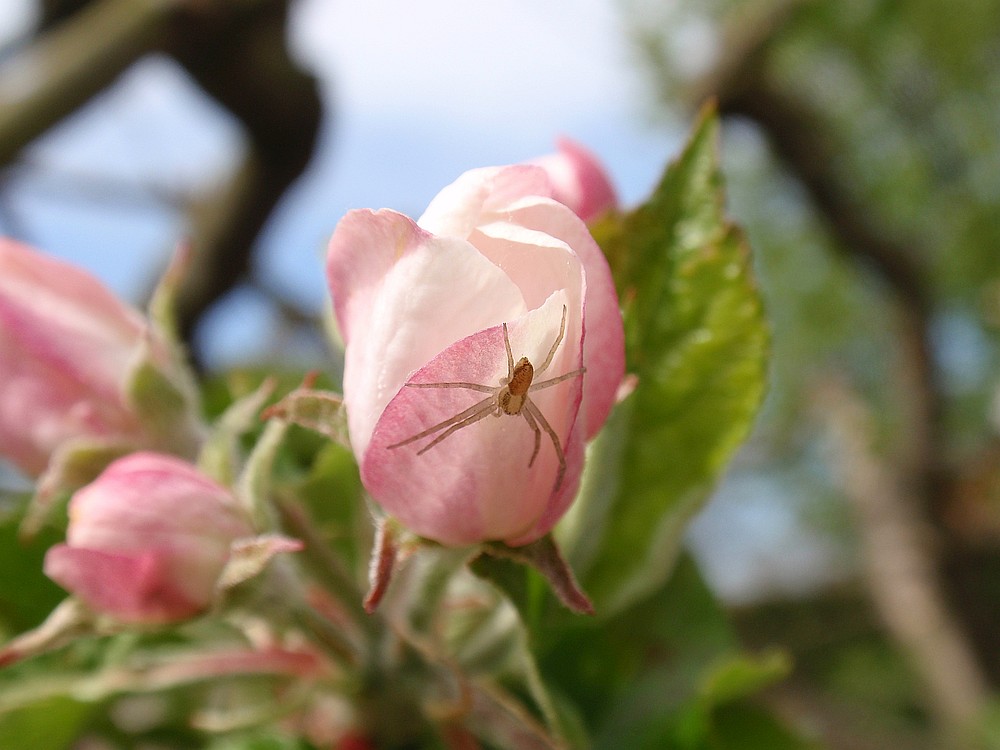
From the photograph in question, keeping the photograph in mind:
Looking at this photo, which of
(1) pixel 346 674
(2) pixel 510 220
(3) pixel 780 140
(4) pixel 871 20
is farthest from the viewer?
(4) pixel 871 20

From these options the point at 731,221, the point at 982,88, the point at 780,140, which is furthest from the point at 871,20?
the point at 731,221

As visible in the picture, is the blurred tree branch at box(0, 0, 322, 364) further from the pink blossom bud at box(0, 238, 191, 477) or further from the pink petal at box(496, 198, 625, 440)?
the pink petal at box(496, 198, 625, 440)

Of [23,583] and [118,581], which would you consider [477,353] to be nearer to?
[118,581]

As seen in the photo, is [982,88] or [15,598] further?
[982,88]

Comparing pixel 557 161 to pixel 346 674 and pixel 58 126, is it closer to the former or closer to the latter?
pixel 346 674

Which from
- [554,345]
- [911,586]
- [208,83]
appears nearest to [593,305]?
[554,345]

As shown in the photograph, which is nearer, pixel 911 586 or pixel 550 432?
pixel 550 432

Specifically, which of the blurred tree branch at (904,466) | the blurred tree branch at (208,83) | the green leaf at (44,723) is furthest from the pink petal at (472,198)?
the blurred tree branch at (904,466)
